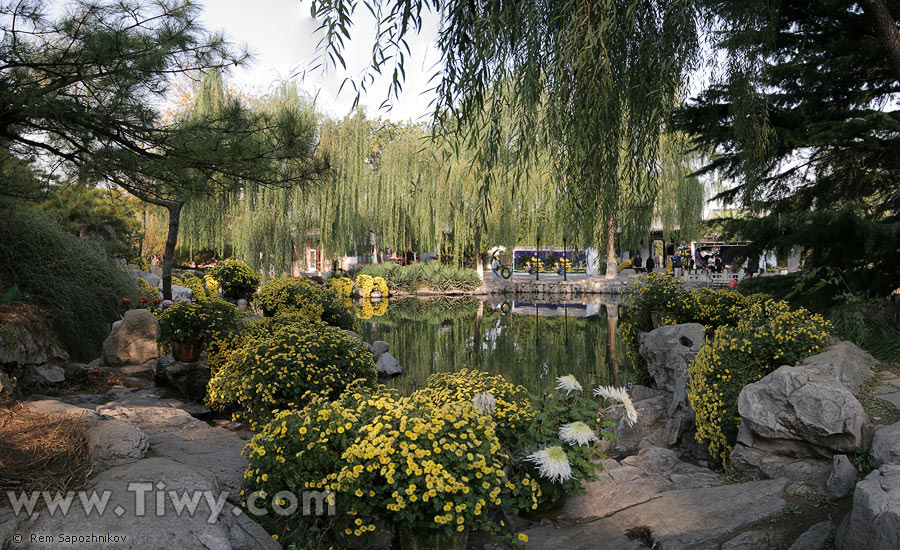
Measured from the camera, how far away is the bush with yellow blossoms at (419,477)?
2.69 meters

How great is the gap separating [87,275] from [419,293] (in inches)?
640

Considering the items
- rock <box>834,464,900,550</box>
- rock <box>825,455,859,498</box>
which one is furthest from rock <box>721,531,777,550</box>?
rock <box>825,455,859,498</box>

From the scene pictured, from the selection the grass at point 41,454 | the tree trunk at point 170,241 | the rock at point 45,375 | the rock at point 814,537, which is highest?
the tree trunk at point 170,241

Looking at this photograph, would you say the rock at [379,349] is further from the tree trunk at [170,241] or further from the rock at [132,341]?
the tree trunk at [170,241]

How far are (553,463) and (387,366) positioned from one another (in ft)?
19.8

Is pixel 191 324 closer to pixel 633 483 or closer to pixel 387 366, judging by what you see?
pixel 387 366

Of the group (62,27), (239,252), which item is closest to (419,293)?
(239,252)

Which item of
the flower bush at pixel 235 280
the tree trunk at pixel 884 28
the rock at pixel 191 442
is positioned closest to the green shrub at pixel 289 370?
the rock at pixel 191 442

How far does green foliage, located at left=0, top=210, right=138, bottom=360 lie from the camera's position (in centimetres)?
711

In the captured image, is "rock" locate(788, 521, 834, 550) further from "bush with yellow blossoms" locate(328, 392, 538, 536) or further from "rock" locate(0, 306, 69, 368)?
"rock" locate(0, 306, 69, 368)

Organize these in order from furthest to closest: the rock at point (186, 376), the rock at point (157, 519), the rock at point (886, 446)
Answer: the rock at point (186, 376) → the rock at point (886, 446) → the rock at point (157, 519)

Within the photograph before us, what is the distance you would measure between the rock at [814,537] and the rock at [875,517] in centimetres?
10

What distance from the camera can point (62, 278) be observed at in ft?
24.5

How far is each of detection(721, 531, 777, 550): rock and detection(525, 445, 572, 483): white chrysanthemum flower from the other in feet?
2.87
